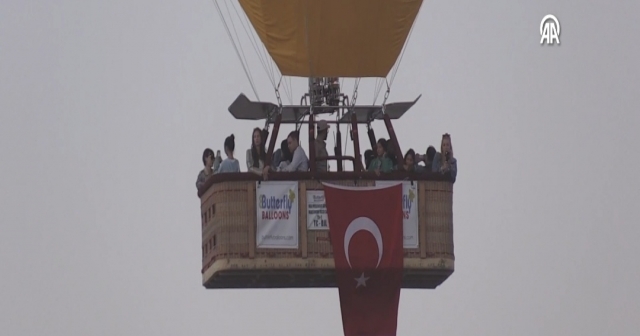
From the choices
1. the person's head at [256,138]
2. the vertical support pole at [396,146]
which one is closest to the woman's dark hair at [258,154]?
the person's head at [256,138]

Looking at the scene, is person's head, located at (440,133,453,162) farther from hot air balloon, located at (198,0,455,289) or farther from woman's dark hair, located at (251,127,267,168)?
woman's dark hair, located at (251,127,267,168)

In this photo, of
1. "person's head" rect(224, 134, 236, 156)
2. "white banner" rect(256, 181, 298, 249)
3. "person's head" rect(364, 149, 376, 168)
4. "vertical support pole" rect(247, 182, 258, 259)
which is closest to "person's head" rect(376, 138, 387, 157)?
"person's head" rect(364, 149, 376, 168)

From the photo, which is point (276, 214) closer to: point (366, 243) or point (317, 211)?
point (317, 211)

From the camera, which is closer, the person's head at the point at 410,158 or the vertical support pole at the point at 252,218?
the vertical support pole at the point at 252,218

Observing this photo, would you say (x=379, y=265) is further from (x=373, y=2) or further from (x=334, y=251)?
(x=373, y=2)

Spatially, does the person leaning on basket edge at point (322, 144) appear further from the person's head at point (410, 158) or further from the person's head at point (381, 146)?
the person's head at point (410, 158)
